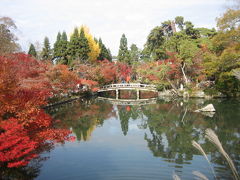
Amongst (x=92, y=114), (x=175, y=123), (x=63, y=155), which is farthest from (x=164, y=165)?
(x=92, y=114)

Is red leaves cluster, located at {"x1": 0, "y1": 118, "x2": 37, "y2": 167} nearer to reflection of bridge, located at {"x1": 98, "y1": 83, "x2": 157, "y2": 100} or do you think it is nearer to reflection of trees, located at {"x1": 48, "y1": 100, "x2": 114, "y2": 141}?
reflection of trees, located at {"x1": 48, "y1": 100, "x2": 114, "y2": 141}

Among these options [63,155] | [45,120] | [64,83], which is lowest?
[63,155]

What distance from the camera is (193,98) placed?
Result: 93.6ft

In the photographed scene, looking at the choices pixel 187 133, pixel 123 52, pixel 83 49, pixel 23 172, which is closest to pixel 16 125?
pixel 23 172

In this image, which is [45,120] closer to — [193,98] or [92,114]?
[92,114]

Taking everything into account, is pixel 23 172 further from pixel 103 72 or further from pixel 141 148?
pixel 103 72

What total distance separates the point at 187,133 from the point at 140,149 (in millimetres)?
3669

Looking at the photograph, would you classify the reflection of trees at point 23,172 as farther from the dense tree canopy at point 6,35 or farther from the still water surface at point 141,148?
the dense tree canopy at point 6,35

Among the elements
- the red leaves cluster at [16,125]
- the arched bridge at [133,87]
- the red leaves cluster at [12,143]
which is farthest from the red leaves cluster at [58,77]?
the red leaves cluster at [12,143]

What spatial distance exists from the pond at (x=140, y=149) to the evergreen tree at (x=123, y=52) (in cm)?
3104

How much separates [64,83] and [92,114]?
20.0 feet

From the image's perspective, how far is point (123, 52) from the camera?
50.2 meters

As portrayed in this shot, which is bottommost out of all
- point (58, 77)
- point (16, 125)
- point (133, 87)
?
point (16, 125)

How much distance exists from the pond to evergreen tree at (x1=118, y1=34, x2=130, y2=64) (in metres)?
31.0
